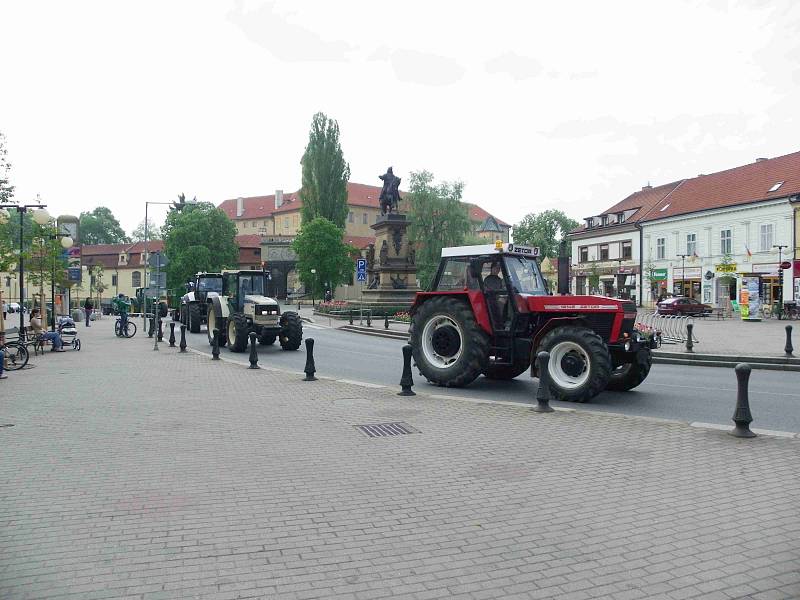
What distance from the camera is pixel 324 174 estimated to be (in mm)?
68062

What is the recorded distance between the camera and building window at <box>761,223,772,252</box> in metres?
41.7

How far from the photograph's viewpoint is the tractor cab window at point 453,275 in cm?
1139

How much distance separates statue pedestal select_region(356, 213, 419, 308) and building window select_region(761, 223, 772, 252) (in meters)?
23.3

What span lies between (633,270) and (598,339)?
49.2 m

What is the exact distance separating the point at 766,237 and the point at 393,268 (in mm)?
24780

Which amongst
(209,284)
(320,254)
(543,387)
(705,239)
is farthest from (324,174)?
(543,387)

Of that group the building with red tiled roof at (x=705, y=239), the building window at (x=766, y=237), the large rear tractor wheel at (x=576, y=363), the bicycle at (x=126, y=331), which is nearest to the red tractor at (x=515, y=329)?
the large rear tractor wheel at (x=576, y=363)

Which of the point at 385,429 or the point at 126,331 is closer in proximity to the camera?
the point at 385,429

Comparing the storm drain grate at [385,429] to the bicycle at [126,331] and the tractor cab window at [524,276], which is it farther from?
the bicycle at [126,331]

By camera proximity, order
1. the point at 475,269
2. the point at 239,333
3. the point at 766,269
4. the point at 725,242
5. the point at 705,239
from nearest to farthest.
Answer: the point at 475,269 → the point at 239,333 → the point at 766,269 → the point at 725,242 → the point at 705,239

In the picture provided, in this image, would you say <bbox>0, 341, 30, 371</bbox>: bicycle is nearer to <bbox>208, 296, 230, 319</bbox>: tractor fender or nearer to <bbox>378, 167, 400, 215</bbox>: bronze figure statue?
<bbox>208, 296, 230, 319</bbox>: tractor fender

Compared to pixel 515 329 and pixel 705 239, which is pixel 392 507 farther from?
pixel 705 239

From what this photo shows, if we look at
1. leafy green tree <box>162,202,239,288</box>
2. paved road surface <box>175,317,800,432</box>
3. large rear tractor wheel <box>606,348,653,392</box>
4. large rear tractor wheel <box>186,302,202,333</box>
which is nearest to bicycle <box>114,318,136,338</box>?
large rear tractor wheel <box>186,302,202,333</box>

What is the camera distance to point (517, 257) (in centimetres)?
1125
